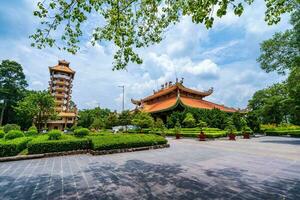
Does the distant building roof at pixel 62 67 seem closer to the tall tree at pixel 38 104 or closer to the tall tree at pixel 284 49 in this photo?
the tall tree at pixel 38 104

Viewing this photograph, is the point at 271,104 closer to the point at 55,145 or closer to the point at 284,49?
the point at 284,49

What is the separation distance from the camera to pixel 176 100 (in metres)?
32.2

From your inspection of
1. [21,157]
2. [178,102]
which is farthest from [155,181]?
[178,102]

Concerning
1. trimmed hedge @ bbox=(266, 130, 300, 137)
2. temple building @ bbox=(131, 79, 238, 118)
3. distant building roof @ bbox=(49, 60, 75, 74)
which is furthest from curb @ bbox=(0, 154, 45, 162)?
distant building roof @ bbox=(49, 60, 75, 74)

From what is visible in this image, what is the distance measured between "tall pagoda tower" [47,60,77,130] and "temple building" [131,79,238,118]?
78.6 feet

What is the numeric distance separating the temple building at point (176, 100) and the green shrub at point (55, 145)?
839 inches

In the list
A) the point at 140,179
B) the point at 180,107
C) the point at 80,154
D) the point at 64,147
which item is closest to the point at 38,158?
the point at 64,147

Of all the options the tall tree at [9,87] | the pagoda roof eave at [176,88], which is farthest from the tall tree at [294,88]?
the tall tree at [9,87]

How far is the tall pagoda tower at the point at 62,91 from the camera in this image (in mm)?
56069

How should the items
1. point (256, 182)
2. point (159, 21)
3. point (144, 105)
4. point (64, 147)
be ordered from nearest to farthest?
point (256, 182), point (159, 21), point (64, 147), point (144, 105)

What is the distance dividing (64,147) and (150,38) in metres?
7.77

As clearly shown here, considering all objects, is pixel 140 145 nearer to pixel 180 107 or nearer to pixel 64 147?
pixel 64 147

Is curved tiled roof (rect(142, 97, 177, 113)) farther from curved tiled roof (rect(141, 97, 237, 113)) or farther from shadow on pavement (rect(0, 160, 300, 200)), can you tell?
shadow on pavement (rect(0, 160, 300, 200))

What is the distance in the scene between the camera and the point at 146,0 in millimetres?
5664
